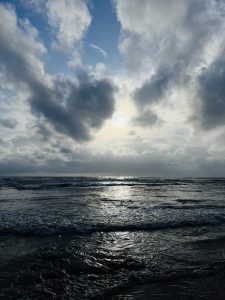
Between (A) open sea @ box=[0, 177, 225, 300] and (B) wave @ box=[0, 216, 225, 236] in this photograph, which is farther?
(B) wave @ box=[0, 216, 225, 236]

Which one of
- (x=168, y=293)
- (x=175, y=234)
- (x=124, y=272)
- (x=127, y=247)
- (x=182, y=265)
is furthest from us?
(x=175, y=234)

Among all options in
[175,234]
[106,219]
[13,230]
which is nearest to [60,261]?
[13,230]

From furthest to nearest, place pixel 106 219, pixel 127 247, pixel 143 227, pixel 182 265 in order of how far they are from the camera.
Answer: pixel 106 219 → pixel 143 227 → pixel 127 247 → pixel 182 265

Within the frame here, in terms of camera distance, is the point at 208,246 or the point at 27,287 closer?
the point at 27,287

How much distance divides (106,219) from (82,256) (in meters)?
5.26

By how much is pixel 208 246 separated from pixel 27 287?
5285 mm

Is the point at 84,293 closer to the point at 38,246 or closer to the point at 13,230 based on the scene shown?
the point at 38,246

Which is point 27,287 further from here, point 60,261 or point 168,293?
point 168,293

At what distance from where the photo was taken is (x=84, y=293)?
4473 millimetres

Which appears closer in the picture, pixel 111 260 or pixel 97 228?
pixel 111 260

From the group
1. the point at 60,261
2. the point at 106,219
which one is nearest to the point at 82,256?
the point at 60,261

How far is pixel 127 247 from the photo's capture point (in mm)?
7246

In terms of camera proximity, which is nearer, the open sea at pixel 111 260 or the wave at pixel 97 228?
the open sea at pixel 111 260

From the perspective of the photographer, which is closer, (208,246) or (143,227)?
(208,246)
